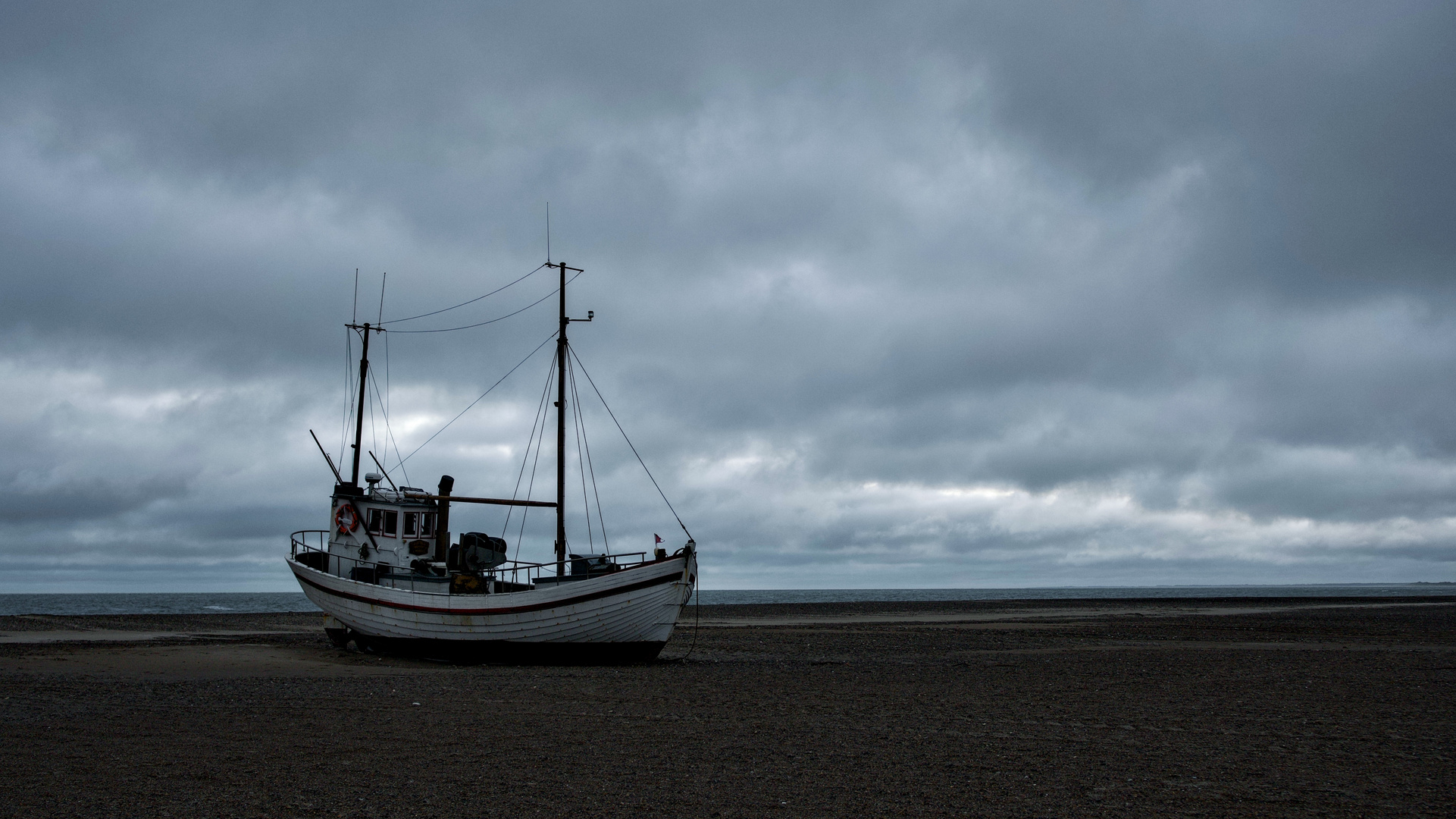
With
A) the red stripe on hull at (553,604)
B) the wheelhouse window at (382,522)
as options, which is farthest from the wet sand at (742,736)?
the wheelhouse window at (382,522)

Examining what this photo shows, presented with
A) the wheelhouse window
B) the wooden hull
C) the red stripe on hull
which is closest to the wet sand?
the wooden hull

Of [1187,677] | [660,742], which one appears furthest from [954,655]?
[660,742]

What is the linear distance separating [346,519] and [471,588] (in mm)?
6927

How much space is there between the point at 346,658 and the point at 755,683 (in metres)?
13.1

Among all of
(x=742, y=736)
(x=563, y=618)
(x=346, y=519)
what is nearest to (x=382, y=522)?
(x=346, y=519)

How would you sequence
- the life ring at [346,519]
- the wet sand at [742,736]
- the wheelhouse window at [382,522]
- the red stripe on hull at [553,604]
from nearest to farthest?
the wet sand at [742,736], the red stripe on hull at [553,604], the wheelhouse window at [382,522], the life ring at [346,519]

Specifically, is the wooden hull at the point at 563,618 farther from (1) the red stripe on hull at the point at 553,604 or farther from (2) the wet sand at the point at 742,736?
(2) the wet sand at the point at 742,736

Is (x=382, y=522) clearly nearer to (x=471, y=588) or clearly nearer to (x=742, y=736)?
(x=471, y=588)

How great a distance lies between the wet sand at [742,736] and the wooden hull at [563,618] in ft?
3.63

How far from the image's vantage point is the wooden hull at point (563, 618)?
23.5 m

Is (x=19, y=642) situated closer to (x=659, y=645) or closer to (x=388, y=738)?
(x=659, y=645)

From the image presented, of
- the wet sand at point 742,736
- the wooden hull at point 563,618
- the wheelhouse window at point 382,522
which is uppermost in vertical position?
the wheelhouse window at point 382,522

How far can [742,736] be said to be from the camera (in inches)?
493

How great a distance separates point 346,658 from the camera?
86.3ft
